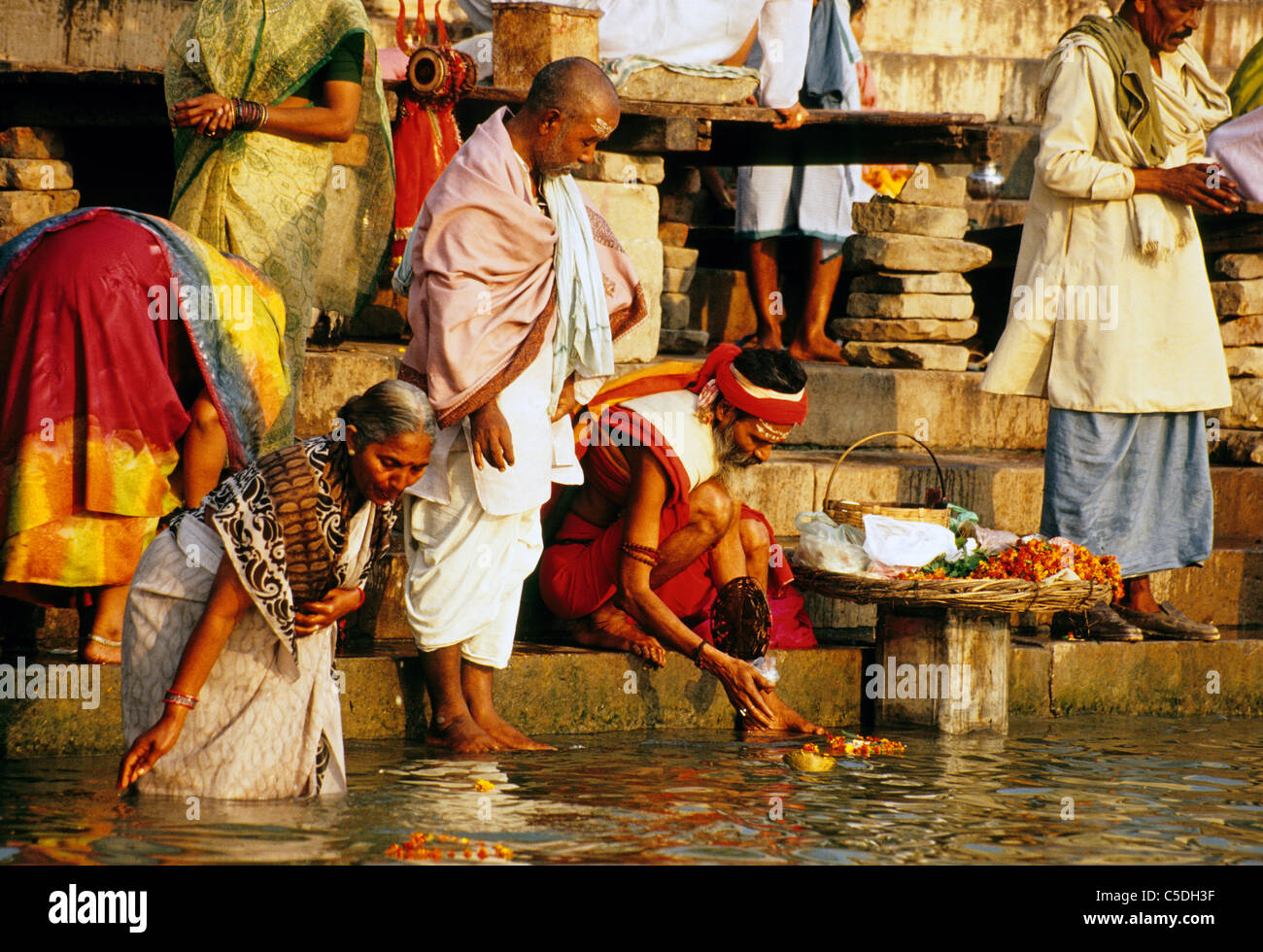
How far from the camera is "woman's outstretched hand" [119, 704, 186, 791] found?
4.26m

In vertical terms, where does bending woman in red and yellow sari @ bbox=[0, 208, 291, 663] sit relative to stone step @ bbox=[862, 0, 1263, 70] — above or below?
below

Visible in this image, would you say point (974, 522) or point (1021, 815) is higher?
point (974, 522)

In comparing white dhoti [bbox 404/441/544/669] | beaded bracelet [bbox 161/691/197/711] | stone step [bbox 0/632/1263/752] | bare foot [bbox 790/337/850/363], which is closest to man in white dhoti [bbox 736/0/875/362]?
bare foot [bbox 790/337/850/363]

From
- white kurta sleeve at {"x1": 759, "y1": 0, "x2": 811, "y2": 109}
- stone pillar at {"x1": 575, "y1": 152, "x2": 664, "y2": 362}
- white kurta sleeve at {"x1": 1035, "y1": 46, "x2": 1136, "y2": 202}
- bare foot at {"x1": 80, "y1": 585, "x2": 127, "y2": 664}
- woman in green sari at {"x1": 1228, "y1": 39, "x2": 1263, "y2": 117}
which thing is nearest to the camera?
bare foot at {"x1": 80, "y1": 585, "x2": 127, "y2": 664}

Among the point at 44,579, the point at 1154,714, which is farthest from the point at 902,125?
the point at 44,579

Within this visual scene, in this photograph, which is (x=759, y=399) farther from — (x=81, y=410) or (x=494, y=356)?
(x=81, y=410)

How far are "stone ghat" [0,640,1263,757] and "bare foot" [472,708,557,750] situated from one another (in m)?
0.27

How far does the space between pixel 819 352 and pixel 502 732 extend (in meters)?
4.28

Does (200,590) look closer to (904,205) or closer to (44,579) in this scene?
(44,579)

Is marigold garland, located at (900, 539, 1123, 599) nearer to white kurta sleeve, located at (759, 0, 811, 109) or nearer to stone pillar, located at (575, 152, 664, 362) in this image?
stone pillar, located at (575, 152, 664, 362)

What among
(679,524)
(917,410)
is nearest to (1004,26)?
(917,410)

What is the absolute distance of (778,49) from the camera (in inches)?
363
